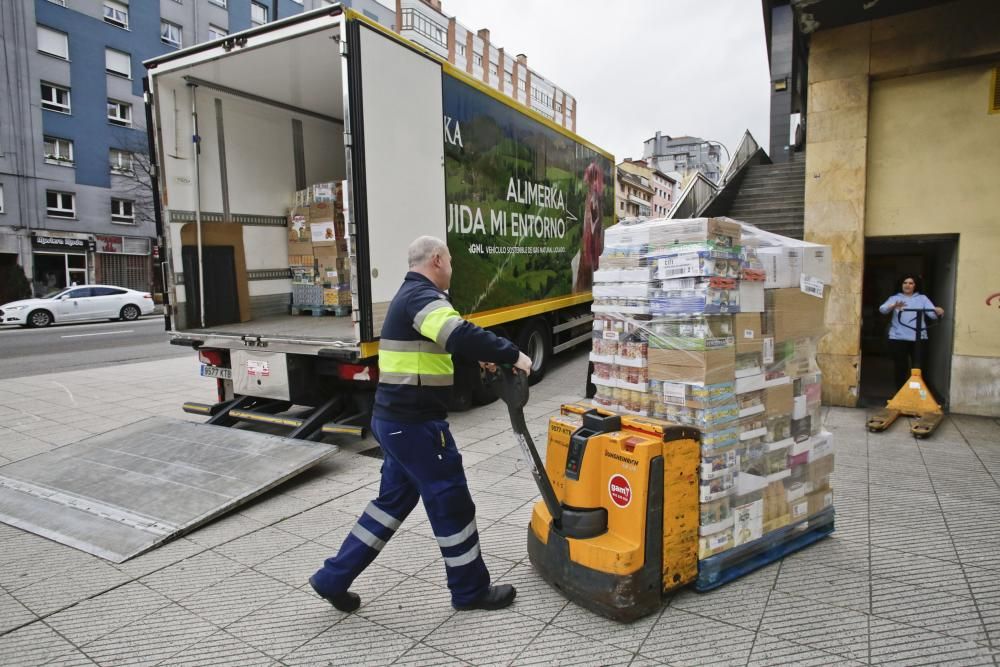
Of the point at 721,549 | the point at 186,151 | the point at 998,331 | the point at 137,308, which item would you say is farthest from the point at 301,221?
the point at 137,308

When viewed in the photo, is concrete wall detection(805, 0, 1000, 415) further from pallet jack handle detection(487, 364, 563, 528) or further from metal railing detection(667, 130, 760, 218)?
pallet jack handle detection(487, 364, 563, 528)

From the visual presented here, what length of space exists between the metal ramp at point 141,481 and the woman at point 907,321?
650 centimetres

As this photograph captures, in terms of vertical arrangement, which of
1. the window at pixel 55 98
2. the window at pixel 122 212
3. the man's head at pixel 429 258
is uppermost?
the window at pixel 55 98

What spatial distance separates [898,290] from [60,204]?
30.5m

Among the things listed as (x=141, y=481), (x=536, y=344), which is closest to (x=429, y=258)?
(x=141, y=481)

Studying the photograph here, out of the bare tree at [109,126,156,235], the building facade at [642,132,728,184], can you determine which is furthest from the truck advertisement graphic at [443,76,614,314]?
the building facade at [642,132,728,184]

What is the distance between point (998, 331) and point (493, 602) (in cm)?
660

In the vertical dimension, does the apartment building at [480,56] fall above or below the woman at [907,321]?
above

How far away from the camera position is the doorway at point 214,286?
21.4 ft

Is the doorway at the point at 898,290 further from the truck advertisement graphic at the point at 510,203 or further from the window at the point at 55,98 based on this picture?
the window at the point at 55,98

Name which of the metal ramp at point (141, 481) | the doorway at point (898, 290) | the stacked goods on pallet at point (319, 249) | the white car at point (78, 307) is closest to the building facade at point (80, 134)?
the white car at point (78, 307)

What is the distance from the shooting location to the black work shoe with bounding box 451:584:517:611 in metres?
3.07

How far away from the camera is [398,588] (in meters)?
3.32

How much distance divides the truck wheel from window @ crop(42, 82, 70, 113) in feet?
89.0
